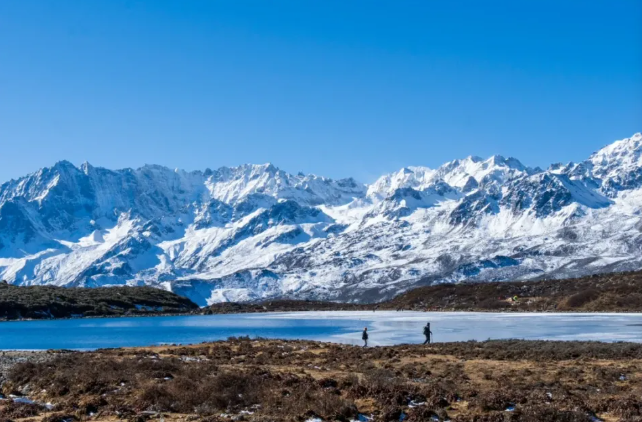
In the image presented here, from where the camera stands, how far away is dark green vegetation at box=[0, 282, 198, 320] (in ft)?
479

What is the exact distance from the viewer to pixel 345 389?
92.6 ft

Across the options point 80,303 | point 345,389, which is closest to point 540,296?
point 80,303

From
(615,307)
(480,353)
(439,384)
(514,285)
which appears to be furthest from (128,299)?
(439,384)

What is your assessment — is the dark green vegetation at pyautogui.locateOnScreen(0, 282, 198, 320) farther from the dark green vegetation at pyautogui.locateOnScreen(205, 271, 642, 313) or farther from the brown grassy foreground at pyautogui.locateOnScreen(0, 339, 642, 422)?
the brown grassy foreground at pyautogui.locateOnScreen(0, 339, 642, 422)

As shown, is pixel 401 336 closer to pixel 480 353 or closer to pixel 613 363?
pixel 480 353

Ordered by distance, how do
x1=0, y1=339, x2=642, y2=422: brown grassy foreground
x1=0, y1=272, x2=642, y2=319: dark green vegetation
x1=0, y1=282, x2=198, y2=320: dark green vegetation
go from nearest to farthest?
x1=0, y1=339, x2=642, y2=422: brown grassy foreground < x1=0, y1=272, x2=642, y2=319: dark green vegetation < x1=0, y1=282, x2=198, y2=320: dark green vegetation

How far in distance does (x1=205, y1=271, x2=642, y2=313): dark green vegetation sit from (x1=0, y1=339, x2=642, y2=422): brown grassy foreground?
75785mm

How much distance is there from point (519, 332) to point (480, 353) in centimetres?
2406

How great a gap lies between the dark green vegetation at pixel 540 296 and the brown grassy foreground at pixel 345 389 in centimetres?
7578

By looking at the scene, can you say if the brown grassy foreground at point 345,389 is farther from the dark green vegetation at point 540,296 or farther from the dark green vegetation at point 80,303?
the dark green vegetation at point 80,303

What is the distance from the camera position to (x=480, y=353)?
44156 mm

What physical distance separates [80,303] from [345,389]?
145 m

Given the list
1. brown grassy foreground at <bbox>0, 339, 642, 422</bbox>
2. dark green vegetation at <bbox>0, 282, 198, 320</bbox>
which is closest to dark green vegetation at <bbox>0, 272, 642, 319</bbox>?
dark green vegetation at <bbox>0, 282, 198, 320</bbox>

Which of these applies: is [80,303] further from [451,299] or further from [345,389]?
[345,389]
